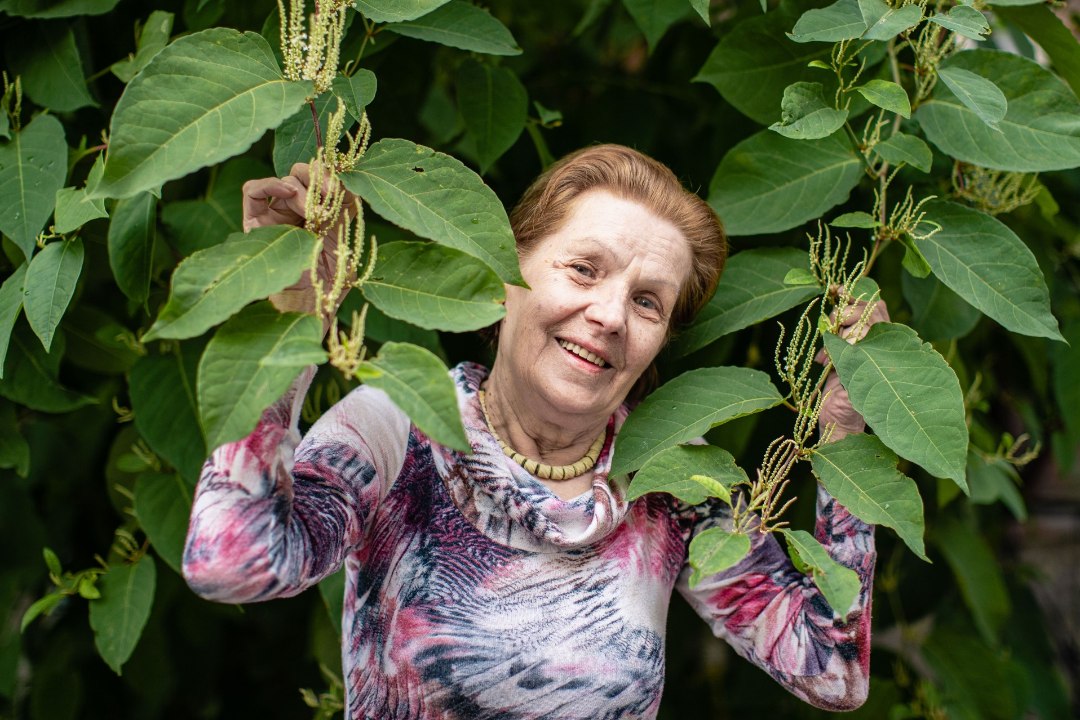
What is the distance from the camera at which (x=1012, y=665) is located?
211cm

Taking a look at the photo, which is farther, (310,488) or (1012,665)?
(1012,665)

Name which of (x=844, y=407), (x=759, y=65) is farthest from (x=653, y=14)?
(x=844, y=407)

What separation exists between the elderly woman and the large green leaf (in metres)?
0.12

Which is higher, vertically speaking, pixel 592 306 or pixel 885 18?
pixel 885 18

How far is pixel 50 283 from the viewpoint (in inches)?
47.9

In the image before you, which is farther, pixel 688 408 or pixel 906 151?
pixel 906 151

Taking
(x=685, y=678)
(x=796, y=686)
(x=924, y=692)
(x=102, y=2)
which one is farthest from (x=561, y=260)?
(x=685, y=678)

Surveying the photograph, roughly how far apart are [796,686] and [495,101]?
2.74 ft

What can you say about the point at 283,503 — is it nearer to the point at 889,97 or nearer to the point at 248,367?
the point at 248,367

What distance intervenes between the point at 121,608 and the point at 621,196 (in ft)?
2.78

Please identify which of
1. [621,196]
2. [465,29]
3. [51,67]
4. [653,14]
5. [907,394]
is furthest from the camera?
[653,14]

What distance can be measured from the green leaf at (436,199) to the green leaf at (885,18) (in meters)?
0.44

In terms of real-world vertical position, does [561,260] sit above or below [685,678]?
above

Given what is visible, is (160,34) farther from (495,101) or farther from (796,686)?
(796,686)
